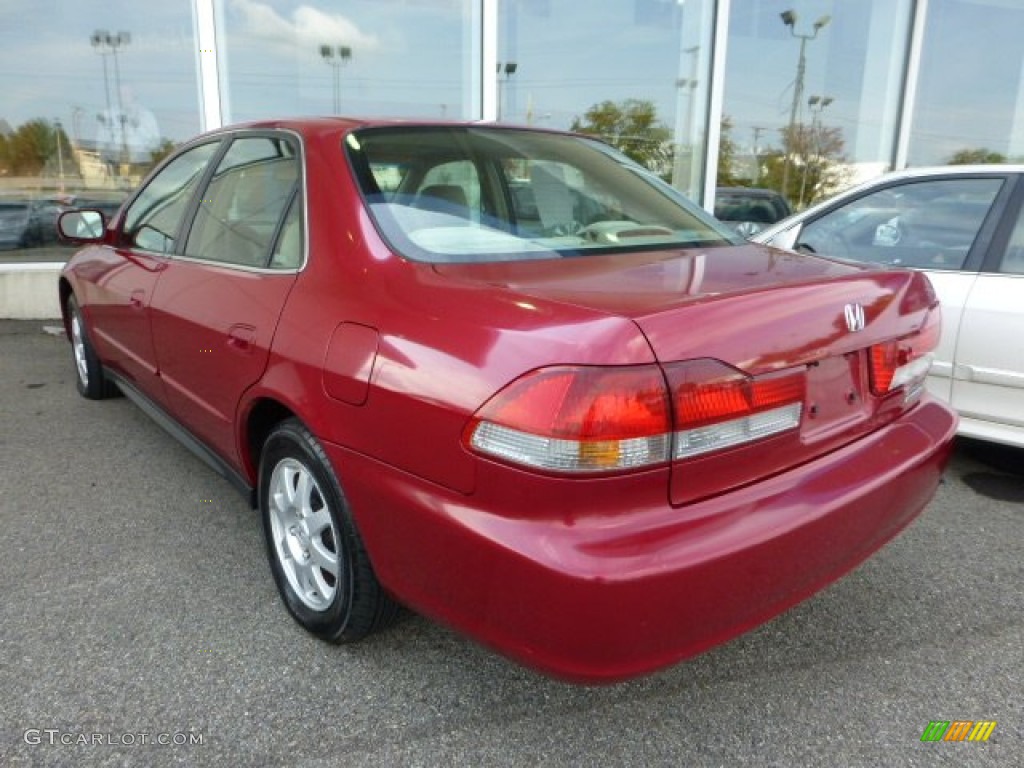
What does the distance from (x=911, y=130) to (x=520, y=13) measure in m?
5.33

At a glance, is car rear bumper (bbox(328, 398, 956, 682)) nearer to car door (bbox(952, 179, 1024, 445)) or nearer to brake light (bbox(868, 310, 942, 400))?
brake light (bbox(868, 310, 942, 400))

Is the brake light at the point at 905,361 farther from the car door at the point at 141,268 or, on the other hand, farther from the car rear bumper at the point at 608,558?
the car door at the point at 141,268

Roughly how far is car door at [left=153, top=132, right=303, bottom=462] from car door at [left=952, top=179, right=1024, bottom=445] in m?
2.90

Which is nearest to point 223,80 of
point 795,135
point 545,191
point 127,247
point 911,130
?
point 127,247

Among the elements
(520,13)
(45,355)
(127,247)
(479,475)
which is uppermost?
(520,13)

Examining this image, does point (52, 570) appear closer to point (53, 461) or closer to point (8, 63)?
point (53, 461)

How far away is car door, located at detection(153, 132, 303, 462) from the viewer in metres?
2.32

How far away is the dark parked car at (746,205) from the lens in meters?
8.79

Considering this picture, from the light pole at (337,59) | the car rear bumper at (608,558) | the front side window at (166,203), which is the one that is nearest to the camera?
the car rear bumper at (608,558)

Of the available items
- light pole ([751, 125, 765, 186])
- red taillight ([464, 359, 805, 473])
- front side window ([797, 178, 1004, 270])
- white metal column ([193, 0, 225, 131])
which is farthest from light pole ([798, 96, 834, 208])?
red taillight ([464, 359, 805, 473])

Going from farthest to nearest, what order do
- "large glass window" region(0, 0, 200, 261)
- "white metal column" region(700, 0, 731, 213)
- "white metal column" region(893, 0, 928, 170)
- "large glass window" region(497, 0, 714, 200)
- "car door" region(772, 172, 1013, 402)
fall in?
"white metal column" region(893, 0, 928, 170) → "large glass window" region(497, 0, 714, 200) → "white metal column" region(700, 0, 731, 213) → "large glass window" region(0, 0, 200, 261) → "car door" region(772, 172, 1013, 402)

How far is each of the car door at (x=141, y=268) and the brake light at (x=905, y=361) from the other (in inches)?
99.3

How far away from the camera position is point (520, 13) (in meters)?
8.53

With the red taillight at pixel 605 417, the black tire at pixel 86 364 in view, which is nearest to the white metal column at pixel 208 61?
the black tire at pixel 86 364
